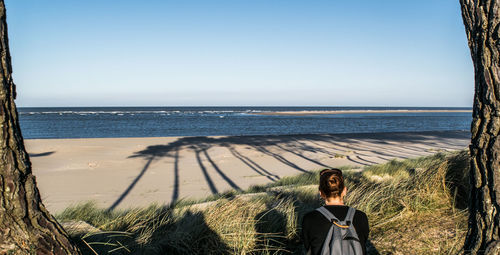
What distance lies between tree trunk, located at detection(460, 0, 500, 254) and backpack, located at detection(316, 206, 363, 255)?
130 cm

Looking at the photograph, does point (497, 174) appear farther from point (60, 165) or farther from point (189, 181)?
point (60, 165)

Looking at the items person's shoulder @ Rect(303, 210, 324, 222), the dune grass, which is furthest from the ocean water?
person's shoulder @ Rect(303, 210, 324, 222)

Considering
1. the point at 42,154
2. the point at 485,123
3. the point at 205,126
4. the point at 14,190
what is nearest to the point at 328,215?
the point at 485,123

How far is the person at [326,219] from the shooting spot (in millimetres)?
2344

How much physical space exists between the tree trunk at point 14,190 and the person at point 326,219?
5.49 ft

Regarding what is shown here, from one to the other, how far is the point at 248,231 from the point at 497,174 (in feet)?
7.62

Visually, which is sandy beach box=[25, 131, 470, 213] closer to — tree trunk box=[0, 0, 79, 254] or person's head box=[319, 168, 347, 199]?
tree trunk box=[0, 0, 79, 254]

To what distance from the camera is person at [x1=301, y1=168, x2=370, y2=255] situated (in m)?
2.34

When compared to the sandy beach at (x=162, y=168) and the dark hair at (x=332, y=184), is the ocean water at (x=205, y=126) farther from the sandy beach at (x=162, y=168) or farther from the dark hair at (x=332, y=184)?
the dark hair at (x=332, y=184)

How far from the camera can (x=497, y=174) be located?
280 cm

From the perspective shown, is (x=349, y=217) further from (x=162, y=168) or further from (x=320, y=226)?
(x=162, y=168)

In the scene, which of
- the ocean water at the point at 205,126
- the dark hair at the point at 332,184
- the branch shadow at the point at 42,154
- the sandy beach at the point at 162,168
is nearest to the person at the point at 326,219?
the dark hair at the point at 332,184

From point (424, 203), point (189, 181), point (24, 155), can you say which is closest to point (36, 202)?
point (24, 155)

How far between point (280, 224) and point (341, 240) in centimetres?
214
